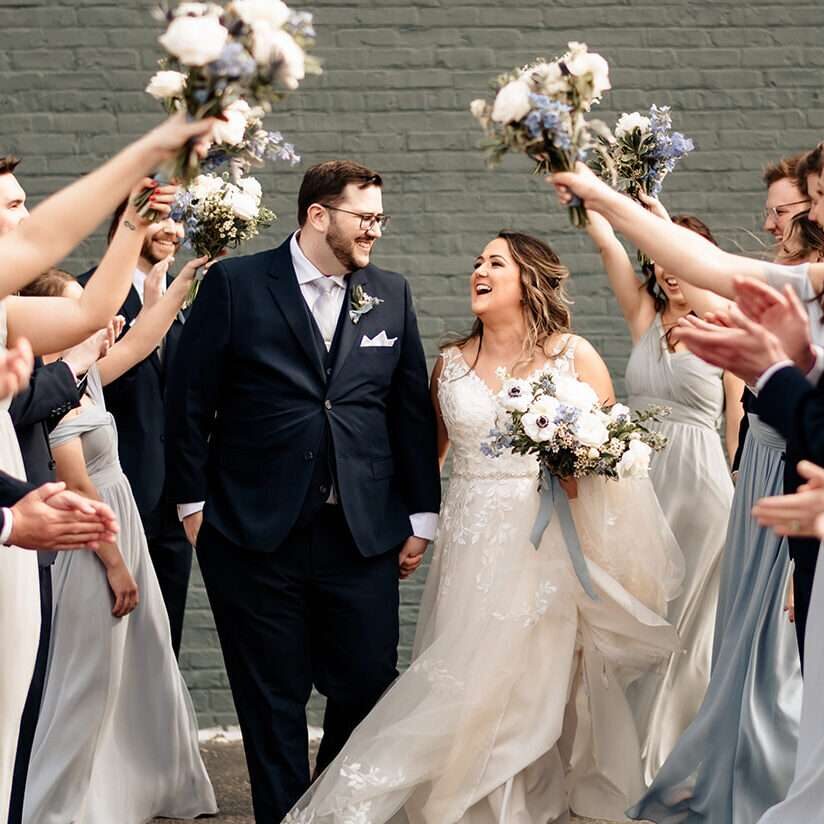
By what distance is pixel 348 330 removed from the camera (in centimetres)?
534

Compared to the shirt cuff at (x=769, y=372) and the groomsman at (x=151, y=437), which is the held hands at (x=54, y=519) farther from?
the groomsman at (x=151, y=437)

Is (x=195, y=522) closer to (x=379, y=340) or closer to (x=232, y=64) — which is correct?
(x=379, y=340)

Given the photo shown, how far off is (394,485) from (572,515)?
0.64m

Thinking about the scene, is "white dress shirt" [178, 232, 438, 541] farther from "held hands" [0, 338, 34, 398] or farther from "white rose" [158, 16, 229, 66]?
"held hands" [0, 338, 34, 398]

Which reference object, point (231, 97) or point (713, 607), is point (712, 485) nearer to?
point (713, 607)

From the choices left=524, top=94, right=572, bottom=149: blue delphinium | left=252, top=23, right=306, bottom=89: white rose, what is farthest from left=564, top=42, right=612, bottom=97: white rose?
left=252, top=23, right=306, bottom=89: white rose

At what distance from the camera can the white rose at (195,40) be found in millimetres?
3465

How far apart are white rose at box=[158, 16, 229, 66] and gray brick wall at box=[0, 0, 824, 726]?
358 cm

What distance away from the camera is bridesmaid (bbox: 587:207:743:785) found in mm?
5945

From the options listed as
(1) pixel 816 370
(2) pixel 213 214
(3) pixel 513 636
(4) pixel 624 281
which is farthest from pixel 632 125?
(1) pixel 816 370

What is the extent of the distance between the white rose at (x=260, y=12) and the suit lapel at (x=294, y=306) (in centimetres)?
176

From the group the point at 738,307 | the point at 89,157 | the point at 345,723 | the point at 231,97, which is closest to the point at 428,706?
the point at 345,723

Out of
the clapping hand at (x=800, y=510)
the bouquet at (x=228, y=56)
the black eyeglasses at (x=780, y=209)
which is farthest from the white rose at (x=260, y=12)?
the black eyeglasses at (x=780, y=209)

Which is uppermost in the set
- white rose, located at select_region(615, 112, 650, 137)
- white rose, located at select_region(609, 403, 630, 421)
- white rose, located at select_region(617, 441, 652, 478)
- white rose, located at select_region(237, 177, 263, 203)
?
white rose, located at select_region(615, 112, 650, 137)
